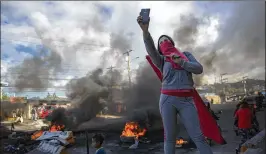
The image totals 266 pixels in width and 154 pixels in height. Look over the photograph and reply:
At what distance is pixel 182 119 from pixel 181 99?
0.21 metres

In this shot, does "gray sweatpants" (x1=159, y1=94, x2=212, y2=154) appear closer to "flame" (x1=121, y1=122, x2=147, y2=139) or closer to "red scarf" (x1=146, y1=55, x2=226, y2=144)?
"red scarf" (x1=146, y1=55, x2=226, y2=144)

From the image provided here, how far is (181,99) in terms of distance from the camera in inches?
112

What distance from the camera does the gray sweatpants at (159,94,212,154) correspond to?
2760 mm

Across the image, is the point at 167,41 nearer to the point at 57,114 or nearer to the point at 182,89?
the point at 182,89

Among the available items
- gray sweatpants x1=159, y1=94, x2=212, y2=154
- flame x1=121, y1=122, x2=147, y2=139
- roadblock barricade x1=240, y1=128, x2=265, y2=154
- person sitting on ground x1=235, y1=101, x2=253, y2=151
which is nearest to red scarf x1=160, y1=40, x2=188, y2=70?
gray sweatpants x1=159, y1=94, x2=212, y2=154

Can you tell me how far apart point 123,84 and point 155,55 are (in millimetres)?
34559

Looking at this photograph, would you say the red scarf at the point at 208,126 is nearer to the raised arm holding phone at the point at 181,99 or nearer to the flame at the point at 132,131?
the raised arm holding phone at the point at 181,99

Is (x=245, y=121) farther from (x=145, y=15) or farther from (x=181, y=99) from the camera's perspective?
(x=145, y=15)

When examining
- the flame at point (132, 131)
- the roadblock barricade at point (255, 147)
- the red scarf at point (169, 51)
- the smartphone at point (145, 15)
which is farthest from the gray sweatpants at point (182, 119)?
the flame at point (132, 131)

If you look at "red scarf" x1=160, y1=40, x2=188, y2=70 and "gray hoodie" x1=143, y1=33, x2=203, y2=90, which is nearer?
"gray hoodie" x1=143, y1=33, x2=203, y2=90

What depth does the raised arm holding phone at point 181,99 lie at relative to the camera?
109 inches

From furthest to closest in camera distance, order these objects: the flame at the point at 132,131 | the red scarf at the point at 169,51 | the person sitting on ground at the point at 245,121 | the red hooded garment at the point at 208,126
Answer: the flame at the point at 132,131 → the person sitting on ground at the point at 245,121 → the red scarf at the point at 169,51 → the red hooded garment at the point at 208,126

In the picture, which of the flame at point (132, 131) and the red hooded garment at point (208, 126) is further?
the flame at point (132, 131)

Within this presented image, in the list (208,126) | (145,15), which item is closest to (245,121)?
(208,126)
